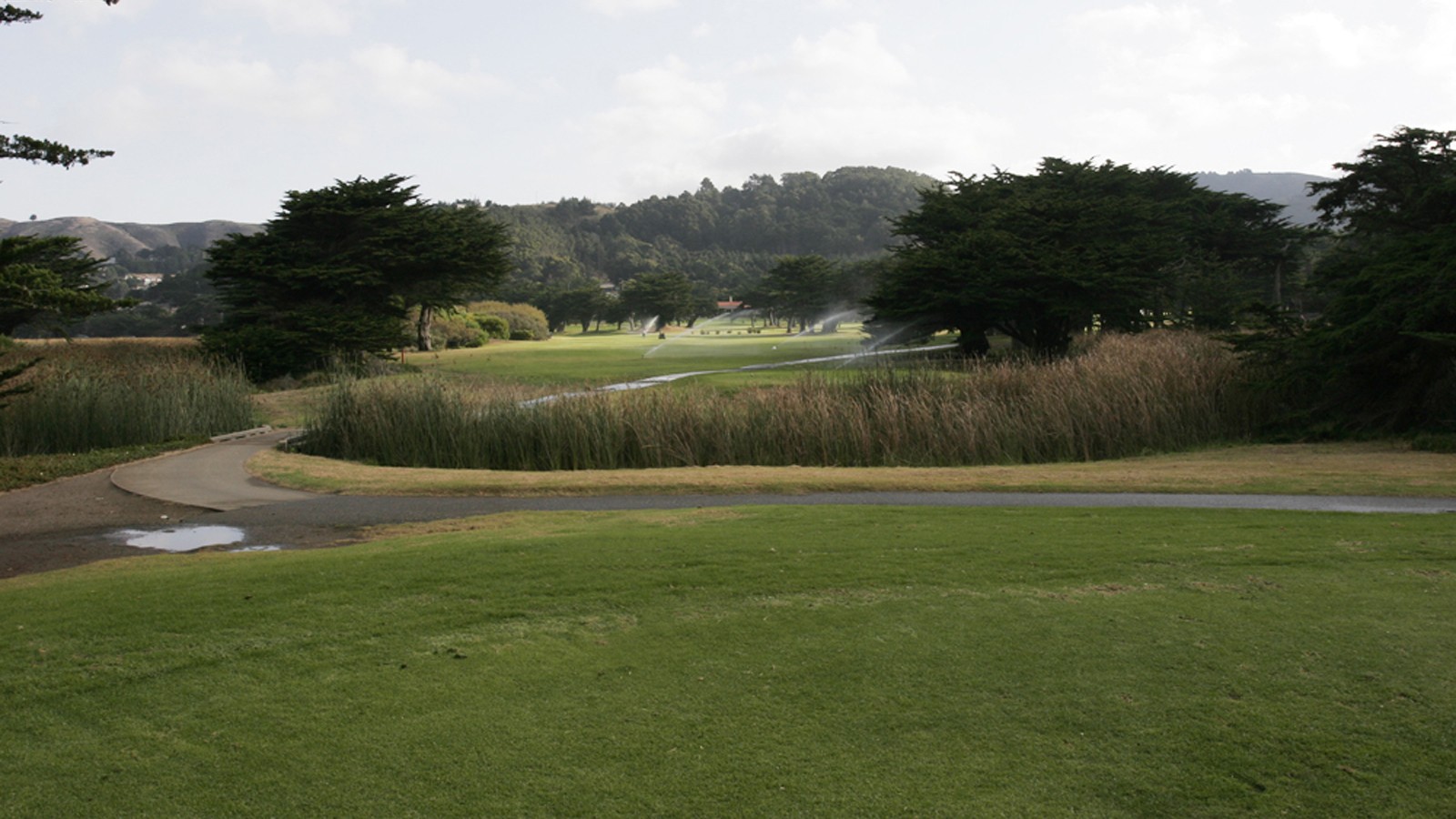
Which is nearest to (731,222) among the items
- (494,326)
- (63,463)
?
(494,326)

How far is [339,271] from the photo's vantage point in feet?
113

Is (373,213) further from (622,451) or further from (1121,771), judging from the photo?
(1121,771)

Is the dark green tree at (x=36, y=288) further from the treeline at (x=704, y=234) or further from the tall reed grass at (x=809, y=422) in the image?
the treeline at (x=704, y=234)

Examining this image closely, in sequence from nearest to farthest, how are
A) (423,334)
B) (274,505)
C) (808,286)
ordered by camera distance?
(274,505)
(423,334)
(808,286)

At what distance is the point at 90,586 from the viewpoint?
790cm

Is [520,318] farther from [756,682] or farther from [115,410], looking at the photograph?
[756,682]

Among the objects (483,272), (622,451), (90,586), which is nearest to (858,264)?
(483,272)

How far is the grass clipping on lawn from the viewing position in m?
12.3

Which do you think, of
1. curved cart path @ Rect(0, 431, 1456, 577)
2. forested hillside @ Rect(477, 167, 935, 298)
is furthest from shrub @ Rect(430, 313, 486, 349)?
forested hillside @ Rect(477, 167, 935, 298)

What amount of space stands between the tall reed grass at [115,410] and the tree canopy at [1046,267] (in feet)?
74.6

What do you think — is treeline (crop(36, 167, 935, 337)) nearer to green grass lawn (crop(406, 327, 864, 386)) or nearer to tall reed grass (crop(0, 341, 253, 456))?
green grass lawn (crop(406, 327, 864, 386))

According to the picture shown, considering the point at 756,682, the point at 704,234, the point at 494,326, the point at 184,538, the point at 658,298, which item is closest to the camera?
the point at 756,682

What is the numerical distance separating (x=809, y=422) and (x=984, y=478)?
4.83 meters

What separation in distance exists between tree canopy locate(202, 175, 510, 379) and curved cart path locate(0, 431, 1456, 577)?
62.1ft
